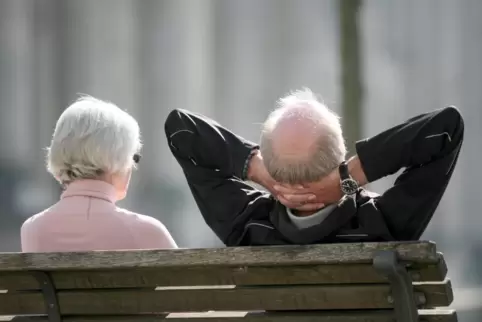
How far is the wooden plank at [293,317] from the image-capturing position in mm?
2498

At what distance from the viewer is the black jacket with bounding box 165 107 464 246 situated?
2.73 metres

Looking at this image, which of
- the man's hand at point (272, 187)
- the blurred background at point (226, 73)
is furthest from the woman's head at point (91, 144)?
the blurred background at point (226, 73)

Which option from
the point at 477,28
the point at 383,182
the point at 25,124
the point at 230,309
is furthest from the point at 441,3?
the point at 230,309

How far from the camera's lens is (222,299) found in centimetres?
259

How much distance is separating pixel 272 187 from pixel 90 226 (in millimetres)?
651

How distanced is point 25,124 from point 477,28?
11.2ft

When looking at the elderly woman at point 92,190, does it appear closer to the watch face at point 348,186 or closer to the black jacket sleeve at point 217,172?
the black jacket sleeve at point 217,172

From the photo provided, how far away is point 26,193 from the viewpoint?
8.48 m

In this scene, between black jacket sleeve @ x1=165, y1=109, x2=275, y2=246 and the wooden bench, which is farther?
black jacket sleeve @ x1=165, y1=109, x2=275, y2=246

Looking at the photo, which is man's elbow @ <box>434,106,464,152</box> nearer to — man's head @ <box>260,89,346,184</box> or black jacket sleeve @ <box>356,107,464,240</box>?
black jacket sleeve @ <box>356,107,464,240</box>

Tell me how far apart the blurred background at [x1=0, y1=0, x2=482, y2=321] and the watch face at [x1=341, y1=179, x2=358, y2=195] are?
3.19 metres

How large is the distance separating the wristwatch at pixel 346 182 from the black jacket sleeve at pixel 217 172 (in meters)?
0.22

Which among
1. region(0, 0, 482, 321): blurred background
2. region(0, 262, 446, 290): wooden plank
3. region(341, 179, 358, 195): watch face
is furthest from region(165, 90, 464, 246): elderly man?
region(0, 0, 482, 321): blurred background

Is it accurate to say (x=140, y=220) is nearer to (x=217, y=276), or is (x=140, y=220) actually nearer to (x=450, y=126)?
(x=217, y=276)
